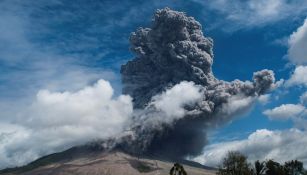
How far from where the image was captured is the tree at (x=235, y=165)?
453ft

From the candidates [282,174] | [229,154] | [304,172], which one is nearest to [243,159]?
[229,154]

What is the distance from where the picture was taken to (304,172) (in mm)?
145625

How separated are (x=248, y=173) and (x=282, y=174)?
12.0 metres

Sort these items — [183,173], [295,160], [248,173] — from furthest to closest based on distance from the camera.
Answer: [295,160], [248,173], [183,173]

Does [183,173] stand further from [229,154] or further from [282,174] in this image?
[282,174]

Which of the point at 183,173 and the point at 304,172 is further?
the point at 304,172

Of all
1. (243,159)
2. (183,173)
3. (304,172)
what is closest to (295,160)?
(304,172)

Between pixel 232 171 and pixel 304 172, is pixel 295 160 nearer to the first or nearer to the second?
pixel 304 172

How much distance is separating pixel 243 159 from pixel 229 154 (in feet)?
15.3

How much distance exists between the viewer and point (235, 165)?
140 m

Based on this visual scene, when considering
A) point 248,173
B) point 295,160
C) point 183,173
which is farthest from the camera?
point 295,160

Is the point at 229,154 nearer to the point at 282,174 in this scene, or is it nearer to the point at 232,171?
the point at 232,171

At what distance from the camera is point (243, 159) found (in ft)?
454

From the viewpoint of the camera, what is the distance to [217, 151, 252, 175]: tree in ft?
453
